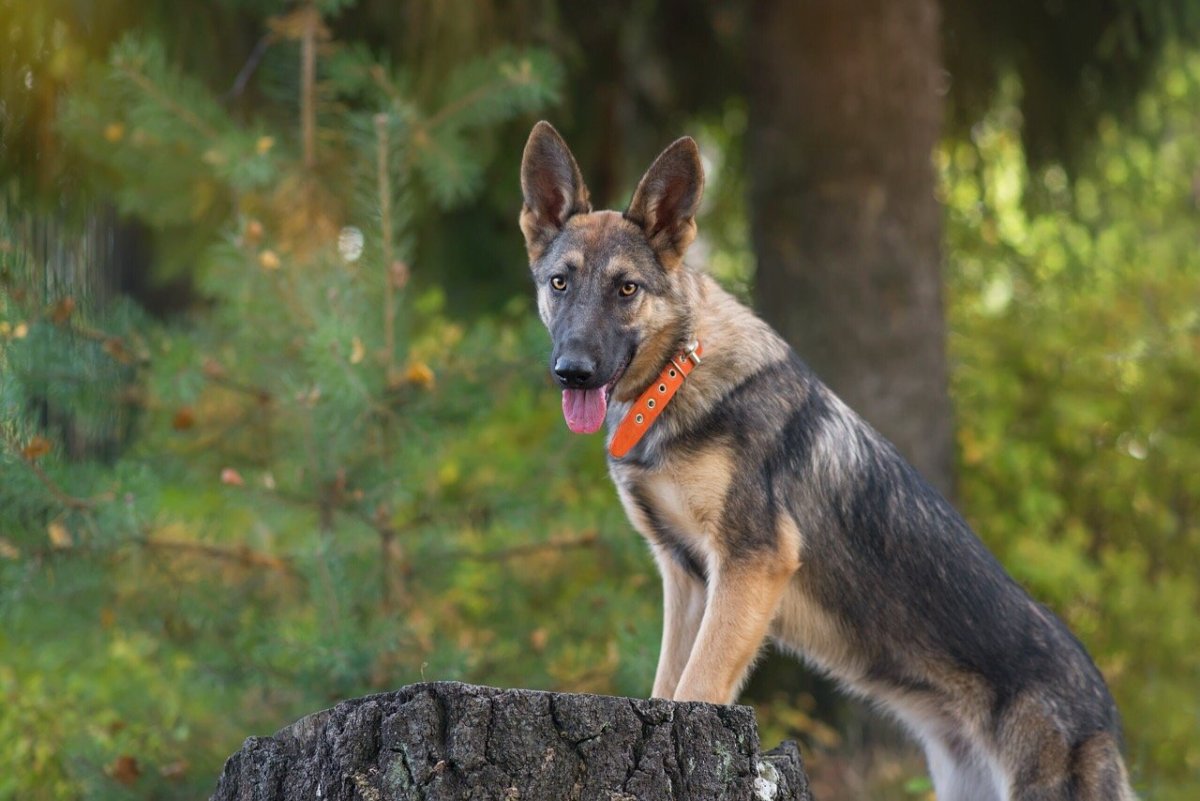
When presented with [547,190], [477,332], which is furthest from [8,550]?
[547,190]

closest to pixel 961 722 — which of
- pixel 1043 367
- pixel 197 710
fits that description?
pixel 197 710

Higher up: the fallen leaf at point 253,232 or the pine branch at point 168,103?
the pine branch at point 168,103

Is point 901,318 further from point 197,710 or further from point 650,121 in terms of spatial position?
point 197,710

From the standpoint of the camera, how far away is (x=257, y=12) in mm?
7859

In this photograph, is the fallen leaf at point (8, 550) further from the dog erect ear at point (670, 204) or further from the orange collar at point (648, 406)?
the dog erect ear at point (670, 204)

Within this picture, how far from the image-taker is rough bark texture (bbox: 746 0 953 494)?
810cm

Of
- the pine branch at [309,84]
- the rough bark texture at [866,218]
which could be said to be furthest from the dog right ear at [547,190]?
the rough bark texture at [866,218]

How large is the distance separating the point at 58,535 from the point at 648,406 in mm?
2991

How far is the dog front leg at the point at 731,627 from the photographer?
4074 mm

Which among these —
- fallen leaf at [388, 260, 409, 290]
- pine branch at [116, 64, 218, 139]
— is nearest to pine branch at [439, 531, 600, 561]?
fallen leaf at [388, 260, 409, 290]

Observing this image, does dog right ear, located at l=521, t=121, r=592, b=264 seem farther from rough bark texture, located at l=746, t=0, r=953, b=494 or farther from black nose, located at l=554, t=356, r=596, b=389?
rough bark texture, located at l=746, t=0, r=953, b=494

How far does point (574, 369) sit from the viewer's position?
4.07 metres

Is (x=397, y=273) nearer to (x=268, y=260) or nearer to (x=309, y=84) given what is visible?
(x=268, y=260)

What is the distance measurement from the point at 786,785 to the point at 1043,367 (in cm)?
684
